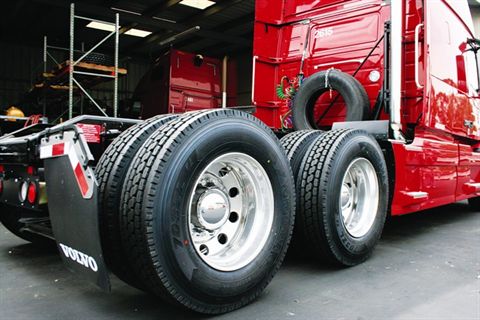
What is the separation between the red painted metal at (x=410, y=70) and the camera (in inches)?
154

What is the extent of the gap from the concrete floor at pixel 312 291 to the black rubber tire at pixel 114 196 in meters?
0.31

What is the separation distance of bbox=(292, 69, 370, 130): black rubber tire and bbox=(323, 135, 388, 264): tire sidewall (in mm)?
648

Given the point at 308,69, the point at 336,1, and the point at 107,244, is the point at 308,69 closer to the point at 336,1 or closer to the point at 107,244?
the point at 336,1

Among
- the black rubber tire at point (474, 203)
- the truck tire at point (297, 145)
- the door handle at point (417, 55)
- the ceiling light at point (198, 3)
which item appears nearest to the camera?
the truck tire at point (297, 145)

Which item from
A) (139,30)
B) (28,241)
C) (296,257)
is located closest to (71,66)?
(28,241)

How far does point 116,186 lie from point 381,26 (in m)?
3.32

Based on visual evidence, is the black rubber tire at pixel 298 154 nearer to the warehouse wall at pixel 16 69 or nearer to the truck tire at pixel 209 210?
the truck tire at pixel 209 210

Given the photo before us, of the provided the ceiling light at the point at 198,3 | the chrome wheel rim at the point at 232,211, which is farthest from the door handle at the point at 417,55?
the ceiling light at the point at 198,3

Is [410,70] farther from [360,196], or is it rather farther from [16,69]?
[16,69]

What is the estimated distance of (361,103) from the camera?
3838mm

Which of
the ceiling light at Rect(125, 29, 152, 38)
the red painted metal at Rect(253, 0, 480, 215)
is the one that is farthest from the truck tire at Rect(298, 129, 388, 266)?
the ceiling light at Rect(125, 29, 152, 38)

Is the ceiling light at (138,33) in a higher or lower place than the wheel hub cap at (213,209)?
higher

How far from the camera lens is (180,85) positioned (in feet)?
30.2

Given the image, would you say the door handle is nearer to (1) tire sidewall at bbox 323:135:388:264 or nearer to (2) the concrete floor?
(1) tire sidewall at bbox 323:135:388:264
